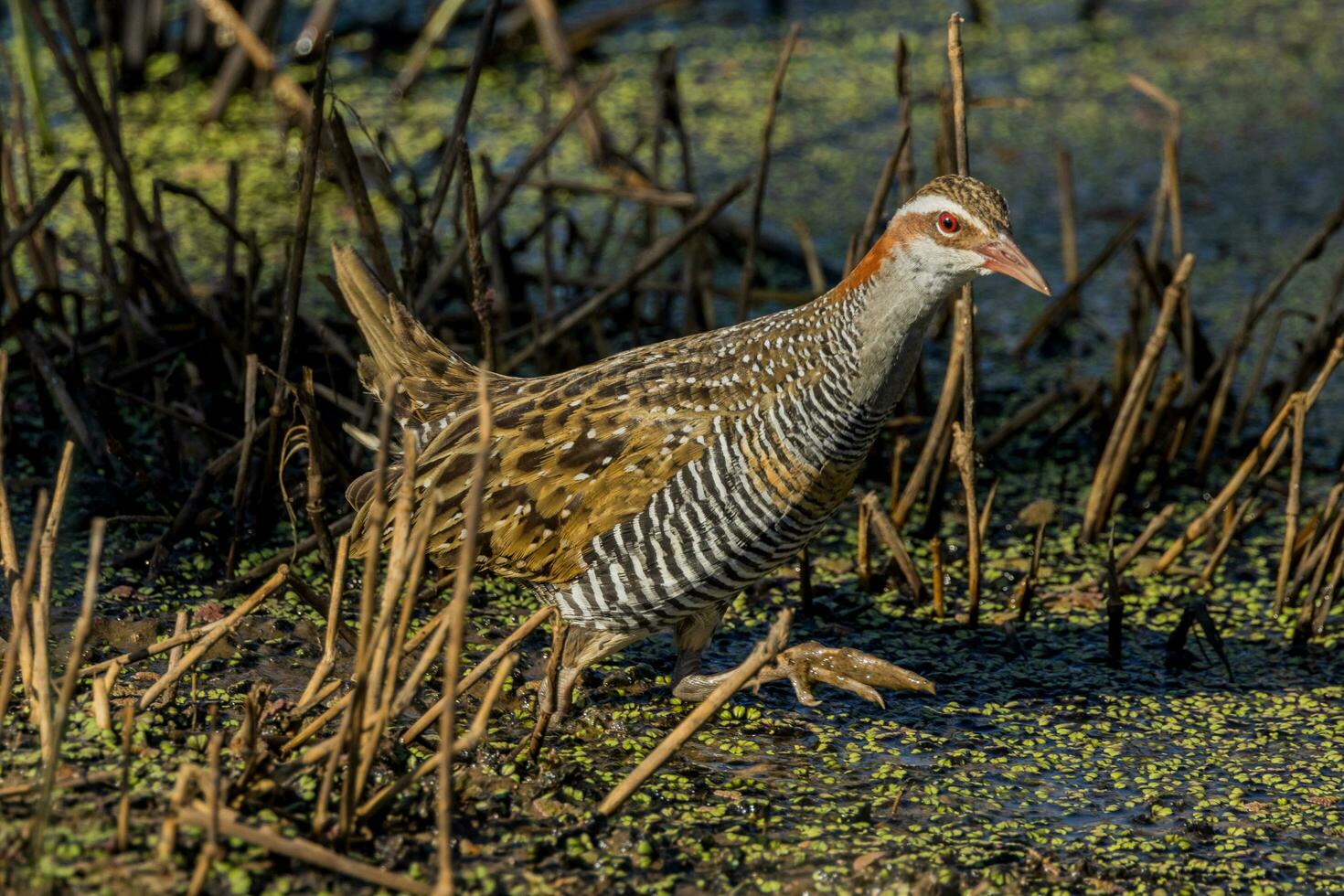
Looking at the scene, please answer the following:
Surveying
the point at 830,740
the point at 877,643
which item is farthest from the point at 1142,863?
the point at 877,643

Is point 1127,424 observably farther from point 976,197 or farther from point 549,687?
point 549,687

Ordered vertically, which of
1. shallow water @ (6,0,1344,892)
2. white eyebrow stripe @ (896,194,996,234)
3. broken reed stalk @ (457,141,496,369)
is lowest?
shallow water @ (6,0,1344,892)

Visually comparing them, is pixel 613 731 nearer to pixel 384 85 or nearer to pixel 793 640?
pixel 793 640

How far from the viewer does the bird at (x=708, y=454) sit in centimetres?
390

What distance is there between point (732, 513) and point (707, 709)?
0.77 meters

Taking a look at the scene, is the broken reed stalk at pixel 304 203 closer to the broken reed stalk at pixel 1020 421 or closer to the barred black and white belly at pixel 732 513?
the barred black and white belly at pixel 732 513

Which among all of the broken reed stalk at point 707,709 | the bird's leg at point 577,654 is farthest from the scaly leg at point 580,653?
the broken reed stalk at point 707,709

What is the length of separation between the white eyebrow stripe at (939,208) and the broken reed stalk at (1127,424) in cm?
120

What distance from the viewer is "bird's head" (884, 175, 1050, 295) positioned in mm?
3803

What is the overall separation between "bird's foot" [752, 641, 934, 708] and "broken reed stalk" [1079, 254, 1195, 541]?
1264mm

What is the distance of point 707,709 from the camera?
321 centimetres

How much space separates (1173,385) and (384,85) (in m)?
4.29

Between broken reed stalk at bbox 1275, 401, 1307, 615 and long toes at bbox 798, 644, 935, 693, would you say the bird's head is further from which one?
broken reed stalk at bbox 1275, 401, 1307, 615

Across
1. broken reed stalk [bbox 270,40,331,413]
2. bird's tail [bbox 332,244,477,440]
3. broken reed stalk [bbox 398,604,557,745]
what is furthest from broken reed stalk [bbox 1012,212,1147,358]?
broken reed stalk [bbox 398,604,557,745]
